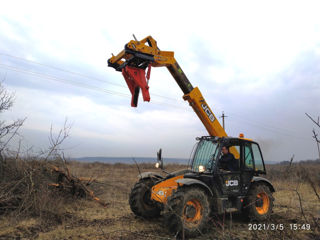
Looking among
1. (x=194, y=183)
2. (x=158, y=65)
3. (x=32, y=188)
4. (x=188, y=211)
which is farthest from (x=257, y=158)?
(x=32, y=188)

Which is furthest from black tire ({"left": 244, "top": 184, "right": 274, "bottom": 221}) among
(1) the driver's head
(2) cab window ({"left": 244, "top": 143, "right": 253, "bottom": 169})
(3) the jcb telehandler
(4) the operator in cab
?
(1) the driver's head

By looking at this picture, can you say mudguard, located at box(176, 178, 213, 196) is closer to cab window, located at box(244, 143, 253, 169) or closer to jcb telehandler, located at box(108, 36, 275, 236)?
jcb telehandler, located at box(108, 36, 275, 236)

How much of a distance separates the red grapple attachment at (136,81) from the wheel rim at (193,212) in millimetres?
2751

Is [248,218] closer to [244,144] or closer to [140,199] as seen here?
[244,144]

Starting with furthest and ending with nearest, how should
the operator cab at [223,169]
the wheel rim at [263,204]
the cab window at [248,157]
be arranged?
the wheel rim at [263,204] < the cab window at [248,157] < the operator cab at [223,169]

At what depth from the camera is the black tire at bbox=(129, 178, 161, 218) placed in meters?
7.09

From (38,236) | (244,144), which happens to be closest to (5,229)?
(38,236)

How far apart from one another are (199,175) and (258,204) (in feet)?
7.51

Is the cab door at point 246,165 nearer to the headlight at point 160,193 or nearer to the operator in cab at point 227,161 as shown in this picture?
the operator in cab at point 227,161

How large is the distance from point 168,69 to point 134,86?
3.86 ft

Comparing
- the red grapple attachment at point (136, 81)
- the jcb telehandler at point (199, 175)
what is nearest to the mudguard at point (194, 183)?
the jcb telehandler at point (199, 175)

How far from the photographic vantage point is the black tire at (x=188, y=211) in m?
5.58

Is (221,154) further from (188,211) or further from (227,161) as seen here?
(188,211)

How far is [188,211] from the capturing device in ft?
19.1
